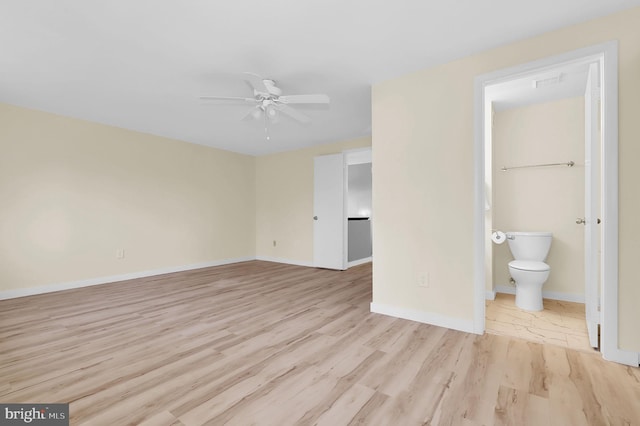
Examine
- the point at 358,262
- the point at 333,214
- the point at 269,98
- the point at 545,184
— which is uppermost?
the point at 269,98

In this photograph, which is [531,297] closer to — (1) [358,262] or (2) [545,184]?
(2) [545,184]

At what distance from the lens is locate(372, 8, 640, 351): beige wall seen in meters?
1.75

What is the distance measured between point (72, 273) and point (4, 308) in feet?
2.85

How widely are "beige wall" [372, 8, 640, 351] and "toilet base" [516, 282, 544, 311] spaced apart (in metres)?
1.00

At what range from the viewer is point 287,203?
18.9 feet

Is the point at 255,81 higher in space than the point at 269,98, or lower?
higher

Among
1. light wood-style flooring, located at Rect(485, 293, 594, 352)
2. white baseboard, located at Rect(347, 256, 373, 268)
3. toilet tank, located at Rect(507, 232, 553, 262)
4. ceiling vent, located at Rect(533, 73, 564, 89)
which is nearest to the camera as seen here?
light wood-style flooring, located at Rect(485, 293, 594, 352)

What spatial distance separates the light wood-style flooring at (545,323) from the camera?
2.12m

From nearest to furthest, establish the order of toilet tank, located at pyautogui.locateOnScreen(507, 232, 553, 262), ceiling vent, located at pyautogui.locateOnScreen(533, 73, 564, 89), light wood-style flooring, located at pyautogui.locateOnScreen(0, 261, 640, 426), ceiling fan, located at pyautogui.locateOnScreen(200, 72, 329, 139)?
light wood-style flooring, located at pyautogui.locateOnScreen(0, 261, 640, 426)
ceiling fan, located at pyautogui.locateOnScreen(200, 72, 329, 139)
ceiling vent, located at pyautogui.locateOnScreen(533, 73, 564, 89)
toilet tank, located at pyautogui.locateOnScreen(507, 232, 553, 262)

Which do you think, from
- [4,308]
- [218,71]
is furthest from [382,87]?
[4,308]

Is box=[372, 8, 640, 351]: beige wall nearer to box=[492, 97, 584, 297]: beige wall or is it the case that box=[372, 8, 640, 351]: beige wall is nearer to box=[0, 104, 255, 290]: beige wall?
box=[492, 97, 584, 297]: beige wall

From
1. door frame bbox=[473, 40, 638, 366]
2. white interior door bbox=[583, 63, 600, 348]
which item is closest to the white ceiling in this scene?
door frame bbox=[473, 40, 638, 366]

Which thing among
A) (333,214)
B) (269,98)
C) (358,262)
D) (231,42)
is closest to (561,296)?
(358,262)

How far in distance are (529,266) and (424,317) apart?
1.22m
